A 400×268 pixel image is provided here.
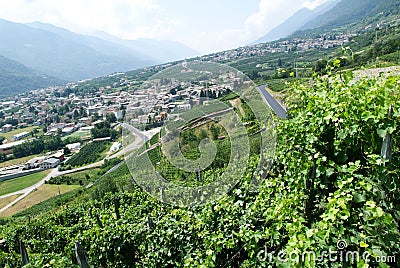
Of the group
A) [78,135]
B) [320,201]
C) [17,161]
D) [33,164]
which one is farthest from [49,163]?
[320,201]

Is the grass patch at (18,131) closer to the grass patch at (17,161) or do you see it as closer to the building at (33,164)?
the grass patch at (17,161)

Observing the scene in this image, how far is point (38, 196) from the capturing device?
1341 inches

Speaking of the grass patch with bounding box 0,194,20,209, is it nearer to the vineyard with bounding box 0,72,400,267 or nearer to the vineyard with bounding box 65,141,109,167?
the vineyard with bounding box 65,141,109,167

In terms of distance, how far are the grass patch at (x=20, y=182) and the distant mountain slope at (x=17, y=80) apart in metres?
133

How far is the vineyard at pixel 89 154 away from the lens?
45.4 meters

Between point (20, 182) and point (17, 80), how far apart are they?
164070mm

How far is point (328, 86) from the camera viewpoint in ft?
8.86

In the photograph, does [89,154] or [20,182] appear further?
[89,154]

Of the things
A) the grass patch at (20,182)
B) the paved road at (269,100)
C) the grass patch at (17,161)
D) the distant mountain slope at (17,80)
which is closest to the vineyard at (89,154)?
the grass patch at (20,182)

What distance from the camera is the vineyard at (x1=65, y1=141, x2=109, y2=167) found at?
149 ft

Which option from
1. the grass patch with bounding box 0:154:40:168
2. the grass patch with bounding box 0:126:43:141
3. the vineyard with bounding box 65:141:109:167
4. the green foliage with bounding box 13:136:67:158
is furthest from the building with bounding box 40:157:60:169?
the grass patch with bounding box 0:126:43:141

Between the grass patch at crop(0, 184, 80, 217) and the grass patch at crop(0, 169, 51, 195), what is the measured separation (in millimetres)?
3937

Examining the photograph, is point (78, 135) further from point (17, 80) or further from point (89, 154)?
point (17, 80)

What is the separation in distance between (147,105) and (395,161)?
2.39 metres
